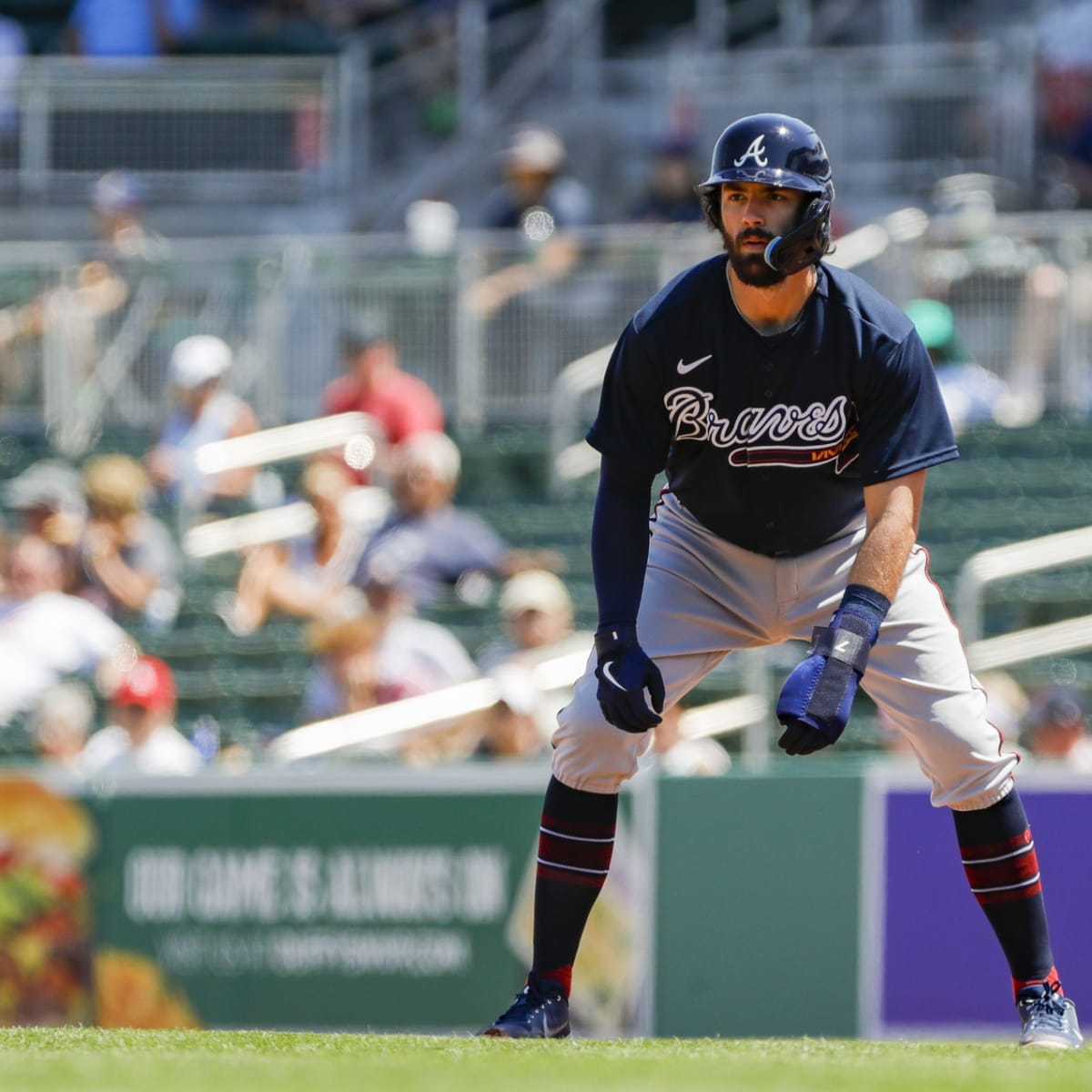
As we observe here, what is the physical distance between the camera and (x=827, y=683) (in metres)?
4.75

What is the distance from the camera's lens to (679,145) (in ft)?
39.9

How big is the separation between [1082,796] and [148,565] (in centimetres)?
441

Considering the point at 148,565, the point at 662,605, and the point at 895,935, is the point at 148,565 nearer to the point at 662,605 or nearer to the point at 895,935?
the point at 895,935

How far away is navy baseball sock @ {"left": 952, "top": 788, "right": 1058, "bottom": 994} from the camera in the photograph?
16.5 ft

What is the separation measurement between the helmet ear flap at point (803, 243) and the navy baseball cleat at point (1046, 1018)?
1717mm

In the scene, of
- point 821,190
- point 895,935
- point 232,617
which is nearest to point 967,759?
point 821,190

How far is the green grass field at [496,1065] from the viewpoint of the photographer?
13.0 ft

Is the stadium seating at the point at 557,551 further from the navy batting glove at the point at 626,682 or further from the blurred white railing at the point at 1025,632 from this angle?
the navy batting glove at the point at 626,682

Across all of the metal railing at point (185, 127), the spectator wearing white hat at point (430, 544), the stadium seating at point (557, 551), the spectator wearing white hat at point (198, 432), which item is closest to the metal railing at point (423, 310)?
the stadium seating at point (557, 551)

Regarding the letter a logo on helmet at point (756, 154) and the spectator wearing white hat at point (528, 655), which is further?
the spectator wearing white hat at point (528, 655)

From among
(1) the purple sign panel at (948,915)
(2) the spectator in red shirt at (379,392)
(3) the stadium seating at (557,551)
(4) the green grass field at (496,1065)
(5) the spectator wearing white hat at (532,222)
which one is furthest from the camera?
(5) the spectator wearing white hat at (532,222)

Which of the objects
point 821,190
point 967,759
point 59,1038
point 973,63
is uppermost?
point 973,63

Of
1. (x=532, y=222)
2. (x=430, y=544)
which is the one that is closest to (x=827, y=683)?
(x=430, y=544)

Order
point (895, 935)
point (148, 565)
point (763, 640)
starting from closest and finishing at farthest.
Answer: point (763, 640) < point (895, 935) < point (148, 565)
